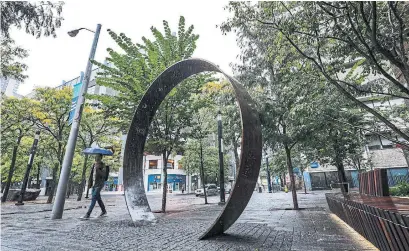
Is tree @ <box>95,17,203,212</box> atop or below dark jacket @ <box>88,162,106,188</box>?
atop

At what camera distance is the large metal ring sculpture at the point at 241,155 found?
13.2 feet

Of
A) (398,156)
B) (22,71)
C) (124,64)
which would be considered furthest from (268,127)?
(398,156)

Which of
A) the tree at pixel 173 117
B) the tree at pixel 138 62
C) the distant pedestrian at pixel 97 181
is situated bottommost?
the distant pedestrian at pixel 97 181

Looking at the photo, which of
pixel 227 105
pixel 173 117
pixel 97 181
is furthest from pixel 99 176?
pixel 227 105

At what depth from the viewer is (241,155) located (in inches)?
153

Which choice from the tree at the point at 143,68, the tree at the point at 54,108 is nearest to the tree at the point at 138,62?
the tree at the point at 143,68

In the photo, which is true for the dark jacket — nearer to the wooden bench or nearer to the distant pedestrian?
the distant pedestrian

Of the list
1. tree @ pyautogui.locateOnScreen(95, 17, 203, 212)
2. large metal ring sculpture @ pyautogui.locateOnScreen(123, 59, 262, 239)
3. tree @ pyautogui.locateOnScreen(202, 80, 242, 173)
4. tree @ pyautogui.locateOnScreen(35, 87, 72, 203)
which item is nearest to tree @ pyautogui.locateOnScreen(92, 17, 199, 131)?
tree @ pyautogui.locateOnScreen(95, 17, 203, 212)

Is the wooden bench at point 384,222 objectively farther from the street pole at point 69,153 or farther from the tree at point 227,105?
the street pole at point 69,153

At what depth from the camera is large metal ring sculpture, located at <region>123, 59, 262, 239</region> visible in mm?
4032

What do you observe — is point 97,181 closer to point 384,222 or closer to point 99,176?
point 99,176

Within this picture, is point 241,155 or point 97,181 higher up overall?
point 241,155

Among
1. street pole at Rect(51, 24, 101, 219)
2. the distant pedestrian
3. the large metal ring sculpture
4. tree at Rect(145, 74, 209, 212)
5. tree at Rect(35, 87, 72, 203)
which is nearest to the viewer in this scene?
the large metal ring sculpture

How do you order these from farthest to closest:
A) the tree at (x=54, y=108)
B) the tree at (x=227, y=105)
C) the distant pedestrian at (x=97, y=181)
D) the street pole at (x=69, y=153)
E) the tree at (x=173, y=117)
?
the tree at (x=54, y=108)
the tree at (x=227, y=105)
the tree at (x=173, y=117)
the street pole at (x=69, y=153)
the distant pedestrian at (x=97, y=181)
